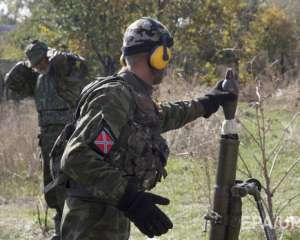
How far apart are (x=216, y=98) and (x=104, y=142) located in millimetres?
911

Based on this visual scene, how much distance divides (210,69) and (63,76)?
1118 cm

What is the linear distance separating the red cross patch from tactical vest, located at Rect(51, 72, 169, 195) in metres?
0.10

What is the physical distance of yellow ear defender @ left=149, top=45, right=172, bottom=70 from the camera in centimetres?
307

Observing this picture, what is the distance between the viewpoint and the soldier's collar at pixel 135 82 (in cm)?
306

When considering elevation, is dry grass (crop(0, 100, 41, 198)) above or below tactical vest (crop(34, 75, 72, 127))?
below

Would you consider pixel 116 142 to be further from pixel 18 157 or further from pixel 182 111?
pixel 18 157

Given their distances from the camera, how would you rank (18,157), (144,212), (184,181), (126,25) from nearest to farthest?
(144,212), (184,181), (18,157), (126,25)

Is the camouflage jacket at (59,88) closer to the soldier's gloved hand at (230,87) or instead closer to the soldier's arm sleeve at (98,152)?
the soldier's gloved hand at (230,87)

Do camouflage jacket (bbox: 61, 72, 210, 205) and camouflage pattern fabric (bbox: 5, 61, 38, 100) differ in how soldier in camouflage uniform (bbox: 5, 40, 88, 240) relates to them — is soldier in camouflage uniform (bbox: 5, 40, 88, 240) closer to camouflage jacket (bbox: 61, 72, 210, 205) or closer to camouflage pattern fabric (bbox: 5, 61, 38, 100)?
camouflage pattern fabric (bbox: 5, 61, 38, 100)

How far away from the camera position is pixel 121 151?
2969mm

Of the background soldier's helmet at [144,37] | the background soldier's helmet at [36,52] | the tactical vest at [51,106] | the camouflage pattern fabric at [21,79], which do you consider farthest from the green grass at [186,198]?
the background soldier's helmet at [144,37]

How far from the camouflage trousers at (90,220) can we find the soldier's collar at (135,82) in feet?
2.00

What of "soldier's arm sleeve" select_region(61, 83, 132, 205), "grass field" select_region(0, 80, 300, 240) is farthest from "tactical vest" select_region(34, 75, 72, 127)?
"soldier's arm sleeve" select_region(61, 83, 132, 205)

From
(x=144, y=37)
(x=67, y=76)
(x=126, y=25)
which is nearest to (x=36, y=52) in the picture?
(x=67, y=76)
